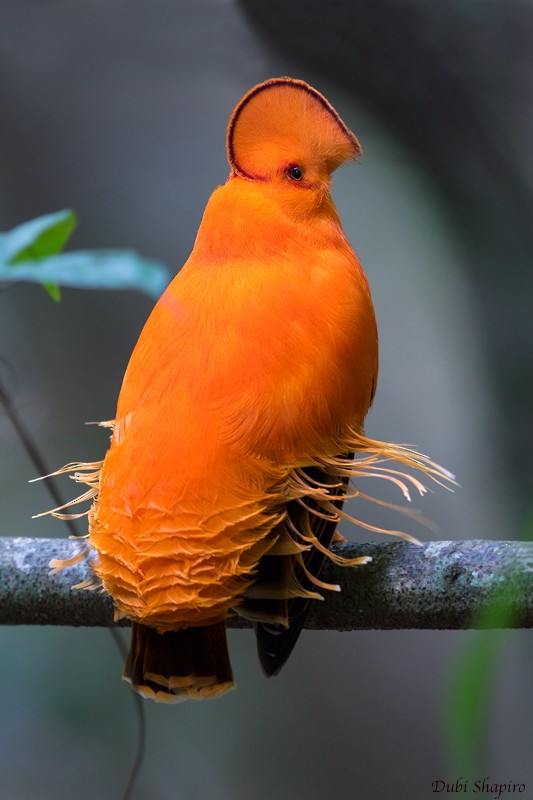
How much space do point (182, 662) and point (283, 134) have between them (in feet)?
1.56

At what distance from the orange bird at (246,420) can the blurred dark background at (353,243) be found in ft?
0.92

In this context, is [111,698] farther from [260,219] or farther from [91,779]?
[260,219]

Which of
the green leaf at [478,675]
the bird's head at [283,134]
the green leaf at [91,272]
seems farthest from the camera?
the bird's head at [283,134]

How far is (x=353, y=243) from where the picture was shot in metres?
1.07

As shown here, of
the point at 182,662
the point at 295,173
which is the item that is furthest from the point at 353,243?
the point at 182,662

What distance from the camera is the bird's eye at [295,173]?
729 mm

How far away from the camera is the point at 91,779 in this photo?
1005 millimetres

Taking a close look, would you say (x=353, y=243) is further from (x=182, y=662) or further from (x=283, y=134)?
(x=182, y=662)

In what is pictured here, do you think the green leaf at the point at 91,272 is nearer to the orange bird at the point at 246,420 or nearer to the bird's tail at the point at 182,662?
the orange bird at the point at 246,420

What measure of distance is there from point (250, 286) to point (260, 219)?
0.07 meters

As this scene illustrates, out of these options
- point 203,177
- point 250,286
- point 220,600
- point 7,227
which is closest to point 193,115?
point 203,177

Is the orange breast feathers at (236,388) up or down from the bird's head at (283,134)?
down

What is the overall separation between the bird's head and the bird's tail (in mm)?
405
